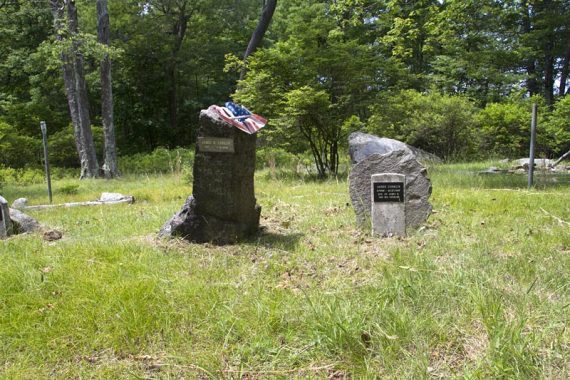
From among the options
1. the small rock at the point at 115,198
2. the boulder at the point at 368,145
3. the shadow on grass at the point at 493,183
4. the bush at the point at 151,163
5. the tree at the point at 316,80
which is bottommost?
the small rock at the point at 115,198

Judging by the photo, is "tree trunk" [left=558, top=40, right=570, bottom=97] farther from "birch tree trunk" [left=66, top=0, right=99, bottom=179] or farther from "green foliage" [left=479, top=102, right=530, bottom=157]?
"birch tree trunk" [left=66, top=0, right=99, bottom=179]

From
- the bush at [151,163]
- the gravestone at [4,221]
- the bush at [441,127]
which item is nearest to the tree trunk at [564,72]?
the bush at [441,127]

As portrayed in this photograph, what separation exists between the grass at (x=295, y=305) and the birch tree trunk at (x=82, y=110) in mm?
9887

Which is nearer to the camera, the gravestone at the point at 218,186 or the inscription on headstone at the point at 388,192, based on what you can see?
the gravestone at the point at 218,186

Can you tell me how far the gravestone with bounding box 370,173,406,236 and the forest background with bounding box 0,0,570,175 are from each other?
18.3 ft

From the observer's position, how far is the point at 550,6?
77.9ft

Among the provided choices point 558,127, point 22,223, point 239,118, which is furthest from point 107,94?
point 558,127

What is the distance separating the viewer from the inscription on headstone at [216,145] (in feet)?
15.6

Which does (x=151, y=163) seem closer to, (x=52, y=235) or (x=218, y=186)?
(x=52, y=235)

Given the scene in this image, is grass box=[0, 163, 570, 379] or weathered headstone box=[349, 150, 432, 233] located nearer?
grass box=[0, 163, 570, 379]

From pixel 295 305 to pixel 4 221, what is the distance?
13.8ft

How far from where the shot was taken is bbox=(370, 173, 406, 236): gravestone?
490 centimetres

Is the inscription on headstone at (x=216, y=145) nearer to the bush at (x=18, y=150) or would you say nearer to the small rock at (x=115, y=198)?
the small rock at (x=115, y=198)

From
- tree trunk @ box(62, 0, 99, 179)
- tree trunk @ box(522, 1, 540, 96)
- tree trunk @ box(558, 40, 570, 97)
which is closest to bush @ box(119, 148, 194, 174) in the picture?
tree trunk @ box(62, 0, 99, 179)
